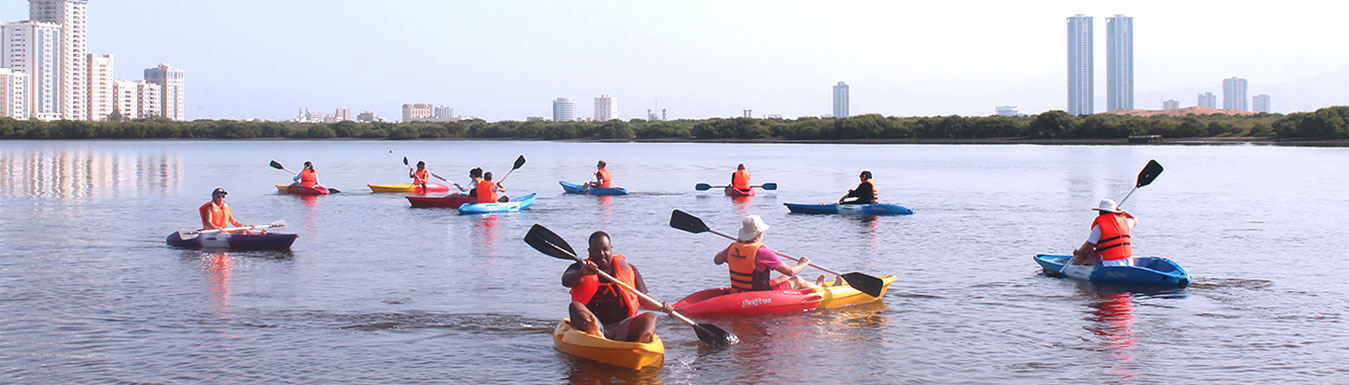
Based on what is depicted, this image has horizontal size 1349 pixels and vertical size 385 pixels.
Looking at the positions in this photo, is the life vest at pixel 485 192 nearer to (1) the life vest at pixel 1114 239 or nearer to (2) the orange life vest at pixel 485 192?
(2) the orange life vest at pixel 485 192

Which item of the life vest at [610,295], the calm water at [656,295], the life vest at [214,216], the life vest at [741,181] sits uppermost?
the life vest at [741,181]

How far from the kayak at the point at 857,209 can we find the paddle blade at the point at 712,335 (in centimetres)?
1729

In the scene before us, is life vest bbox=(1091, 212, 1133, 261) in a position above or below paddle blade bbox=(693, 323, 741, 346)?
above

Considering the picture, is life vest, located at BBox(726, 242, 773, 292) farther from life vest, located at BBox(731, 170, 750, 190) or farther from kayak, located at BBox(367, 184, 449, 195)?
kayak, located at BBox(367, 184, 449, 195)

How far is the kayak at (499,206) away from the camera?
2878 cm

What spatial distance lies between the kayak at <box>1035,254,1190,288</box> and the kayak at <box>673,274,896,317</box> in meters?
4.22

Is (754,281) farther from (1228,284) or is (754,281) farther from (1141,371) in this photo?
(1228,284)

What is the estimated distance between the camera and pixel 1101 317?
14156 millimetres

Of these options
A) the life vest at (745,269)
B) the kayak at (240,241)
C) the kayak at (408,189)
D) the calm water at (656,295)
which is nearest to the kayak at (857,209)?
the calm water at (656,295)

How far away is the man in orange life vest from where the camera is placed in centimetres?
1089

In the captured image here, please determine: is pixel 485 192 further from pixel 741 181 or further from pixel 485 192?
pixel 741 181

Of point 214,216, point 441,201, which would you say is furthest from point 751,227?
point 441,201

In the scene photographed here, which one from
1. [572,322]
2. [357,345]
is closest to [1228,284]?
[572,322]

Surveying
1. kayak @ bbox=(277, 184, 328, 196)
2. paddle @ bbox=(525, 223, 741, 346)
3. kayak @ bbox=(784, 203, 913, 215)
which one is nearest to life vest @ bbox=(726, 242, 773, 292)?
paddle @ bbox=(525, 223, 741, 346)
